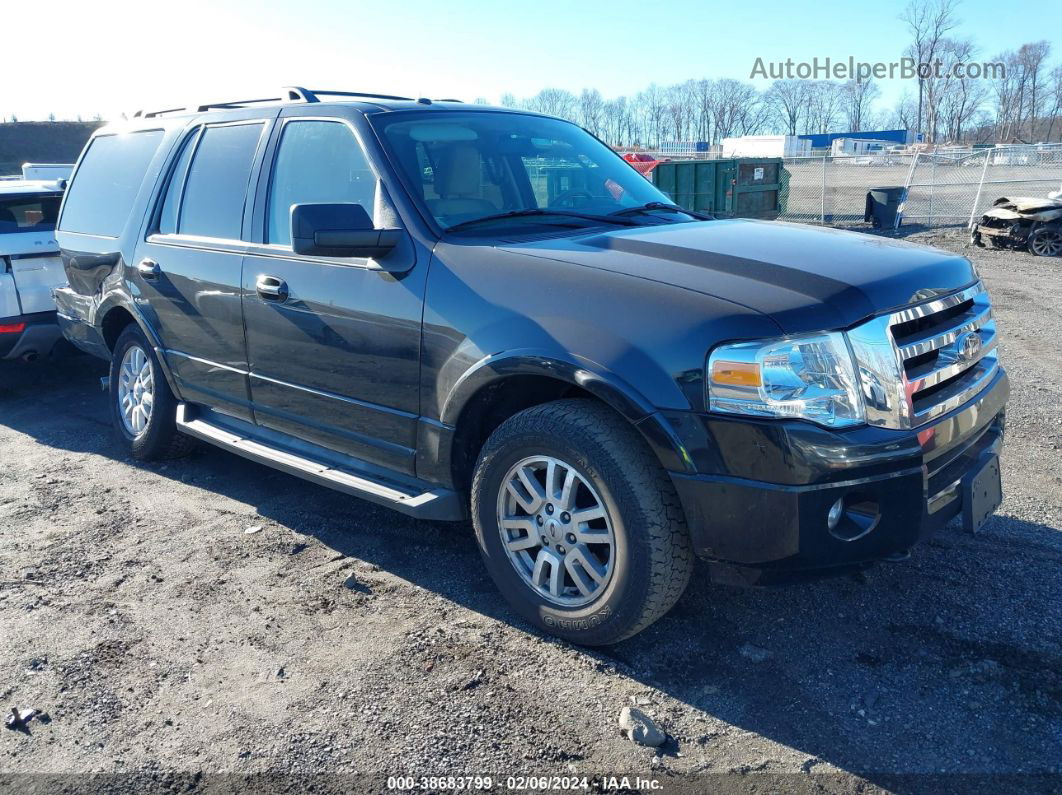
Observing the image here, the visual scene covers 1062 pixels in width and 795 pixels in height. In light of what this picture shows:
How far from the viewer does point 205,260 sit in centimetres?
447

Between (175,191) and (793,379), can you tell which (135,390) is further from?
(793,379)

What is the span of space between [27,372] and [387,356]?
624cm

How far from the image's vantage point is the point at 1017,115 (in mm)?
91125

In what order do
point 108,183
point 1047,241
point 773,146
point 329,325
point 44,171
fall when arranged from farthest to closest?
point 773,146 → point 1047,241 → point 44,171 → point 108,183 → point 329,325

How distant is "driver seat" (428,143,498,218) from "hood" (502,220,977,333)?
0.44 m

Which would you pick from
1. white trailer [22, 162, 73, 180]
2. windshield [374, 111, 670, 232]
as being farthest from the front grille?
white trailer [22, 162, 73, 180]

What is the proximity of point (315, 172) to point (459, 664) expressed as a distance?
232 cm

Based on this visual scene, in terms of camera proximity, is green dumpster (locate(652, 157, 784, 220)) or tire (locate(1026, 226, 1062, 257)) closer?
tire (locate(1026, 226, 1062, 257))

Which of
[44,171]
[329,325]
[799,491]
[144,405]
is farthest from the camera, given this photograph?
[44,171]

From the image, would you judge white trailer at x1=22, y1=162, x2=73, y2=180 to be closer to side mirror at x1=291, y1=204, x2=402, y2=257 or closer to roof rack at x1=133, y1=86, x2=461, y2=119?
roof rack at x1=133, y1=86, x2=461, y2=119

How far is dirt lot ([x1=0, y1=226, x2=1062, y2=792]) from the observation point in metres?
2.68

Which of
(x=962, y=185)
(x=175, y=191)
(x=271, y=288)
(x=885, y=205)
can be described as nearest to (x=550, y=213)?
(x=271, y=288)

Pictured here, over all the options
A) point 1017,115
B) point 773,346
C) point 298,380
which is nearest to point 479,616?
point 298,380

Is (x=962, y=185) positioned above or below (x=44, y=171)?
below
